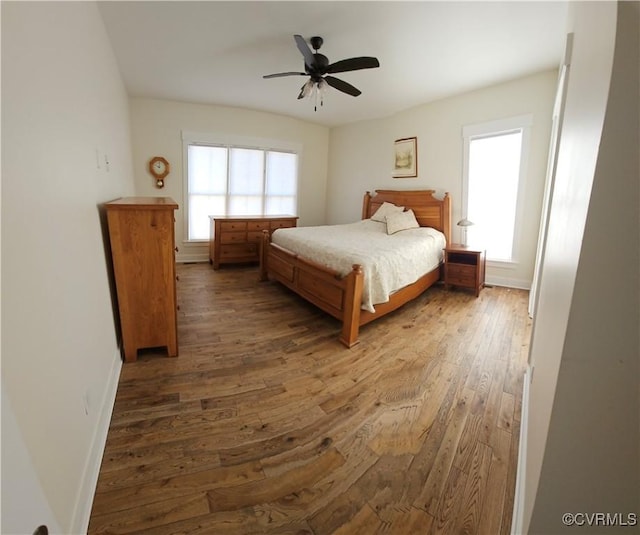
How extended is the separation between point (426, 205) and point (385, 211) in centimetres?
62

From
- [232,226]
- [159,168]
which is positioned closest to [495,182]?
[232,226]

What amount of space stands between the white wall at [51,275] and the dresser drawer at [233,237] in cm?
292

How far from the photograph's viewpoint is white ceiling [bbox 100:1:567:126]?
7.36ft

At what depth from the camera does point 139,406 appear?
5.30 ft

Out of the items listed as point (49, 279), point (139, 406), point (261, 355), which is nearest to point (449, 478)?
point (261, 355)

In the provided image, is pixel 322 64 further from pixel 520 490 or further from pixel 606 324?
pixel 520 490

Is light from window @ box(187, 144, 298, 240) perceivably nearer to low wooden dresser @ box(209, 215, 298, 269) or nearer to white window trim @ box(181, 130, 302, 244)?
→ white window trim @ box(181, 130, 302, 244)

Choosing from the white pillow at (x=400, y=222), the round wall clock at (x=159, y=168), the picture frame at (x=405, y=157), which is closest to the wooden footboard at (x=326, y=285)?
the white pillow at (x=400, y=222)

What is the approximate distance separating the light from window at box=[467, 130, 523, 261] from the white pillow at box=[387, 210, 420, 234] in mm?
786

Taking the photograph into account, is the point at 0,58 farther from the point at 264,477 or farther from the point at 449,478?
the point at 449,478

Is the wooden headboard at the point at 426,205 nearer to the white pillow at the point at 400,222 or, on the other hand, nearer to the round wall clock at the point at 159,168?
the white pillow at the point at 400,222

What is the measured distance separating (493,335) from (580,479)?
223cm

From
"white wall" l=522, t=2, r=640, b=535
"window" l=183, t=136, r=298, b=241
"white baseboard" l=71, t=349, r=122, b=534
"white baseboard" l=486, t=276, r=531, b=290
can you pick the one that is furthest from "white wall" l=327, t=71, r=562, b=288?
"white baseboard" l=71, t=349, r=122, b=534

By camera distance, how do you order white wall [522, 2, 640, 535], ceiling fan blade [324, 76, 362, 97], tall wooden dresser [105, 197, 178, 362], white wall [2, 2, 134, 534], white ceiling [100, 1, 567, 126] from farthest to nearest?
ceiling fan blade [324, 76, 362, 97], white ceiling [100, 1, 567, 126], tall wooden dresser [105, 197, 178, 362], white wall [2, 2, 134, 534], white wall [522, 2, 640, 535]
